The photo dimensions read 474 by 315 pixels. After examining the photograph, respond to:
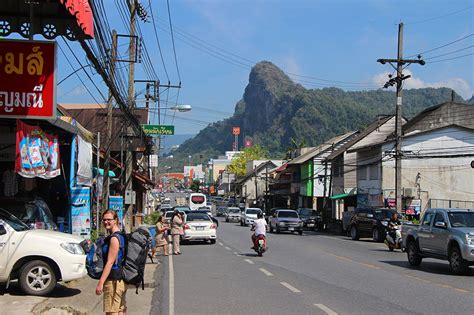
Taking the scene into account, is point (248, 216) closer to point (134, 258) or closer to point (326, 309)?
point (326, 309)

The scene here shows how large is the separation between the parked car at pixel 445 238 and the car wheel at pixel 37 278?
420 inches

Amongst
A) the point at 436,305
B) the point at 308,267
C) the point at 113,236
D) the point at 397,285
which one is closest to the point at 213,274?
the point at 308,267

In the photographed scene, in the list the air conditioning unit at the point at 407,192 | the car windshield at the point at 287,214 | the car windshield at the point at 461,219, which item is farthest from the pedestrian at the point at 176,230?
the air conditioning unit at the point at 407,192

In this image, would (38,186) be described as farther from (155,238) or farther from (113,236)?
(113,236)

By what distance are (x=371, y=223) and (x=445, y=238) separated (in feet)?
59.0

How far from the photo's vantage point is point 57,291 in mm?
12297

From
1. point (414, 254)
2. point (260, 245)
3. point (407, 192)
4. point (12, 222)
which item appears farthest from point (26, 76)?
point (407, 192)

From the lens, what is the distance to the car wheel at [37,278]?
11.2 m

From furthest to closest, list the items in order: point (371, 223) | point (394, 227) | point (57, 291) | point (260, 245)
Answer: point (371, 223), point (394, 227), point (260, 245), point (57, 291)

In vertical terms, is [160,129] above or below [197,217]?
above

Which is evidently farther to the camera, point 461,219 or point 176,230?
point 176,230

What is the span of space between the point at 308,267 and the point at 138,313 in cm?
823

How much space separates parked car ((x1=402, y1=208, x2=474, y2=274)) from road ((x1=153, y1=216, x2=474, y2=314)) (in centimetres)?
49

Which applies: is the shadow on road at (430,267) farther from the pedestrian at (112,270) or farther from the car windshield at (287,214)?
the car windshield at (287,214)
